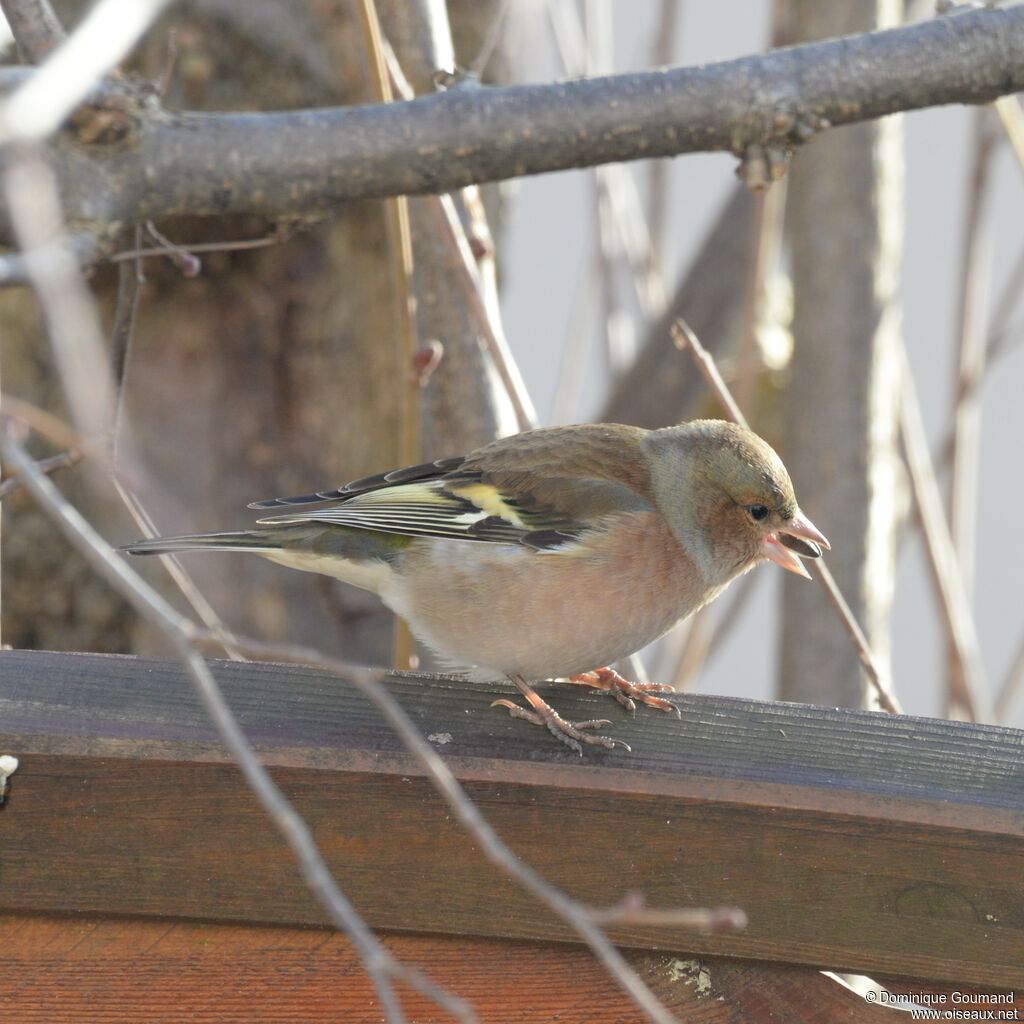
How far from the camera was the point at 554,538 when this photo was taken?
2898mm

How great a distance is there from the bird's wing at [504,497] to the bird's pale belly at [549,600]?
0.05 meters

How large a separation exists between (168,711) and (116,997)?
0.38 meters

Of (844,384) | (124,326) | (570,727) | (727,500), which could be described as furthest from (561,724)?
(844,384)

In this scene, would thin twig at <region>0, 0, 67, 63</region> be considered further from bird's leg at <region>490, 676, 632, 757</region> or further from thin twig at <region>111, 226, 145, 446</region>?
bird's leg at <region>490, 676, 632, 757</region>

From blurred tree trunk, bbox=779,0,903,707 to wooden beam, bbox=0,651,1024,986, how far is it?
4.46 ft

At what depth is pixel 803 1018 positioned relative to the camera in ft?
6.31

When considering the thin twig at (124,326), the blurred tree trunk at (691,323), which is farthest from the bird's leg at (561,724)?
the blurred tree trunk at (691,323)

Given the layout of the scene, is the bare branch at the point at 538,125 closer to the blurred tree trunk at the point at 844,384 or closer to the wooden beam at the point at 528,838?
the wooden beam at the point at 528,838

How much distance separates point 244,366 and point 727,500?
1.38 metres

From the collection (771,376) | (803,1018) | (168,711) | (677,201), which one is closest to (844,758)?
(803,1018)

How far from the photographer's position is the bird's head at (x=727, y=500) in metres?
2.97

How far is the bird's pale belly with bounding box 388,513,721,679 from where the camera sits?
8.89 feet

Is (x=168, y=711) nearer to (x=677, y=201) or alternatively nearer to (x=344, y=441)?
(x=344, y=441)

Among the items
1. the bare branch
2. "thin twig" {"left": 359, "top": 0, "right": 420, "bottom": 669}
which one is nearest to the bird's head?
"thin twig" {"left": 359, "top": 0, "right": 420, "bottom": 669}
